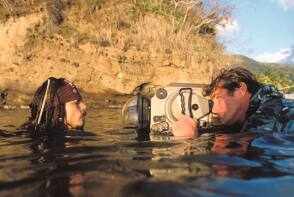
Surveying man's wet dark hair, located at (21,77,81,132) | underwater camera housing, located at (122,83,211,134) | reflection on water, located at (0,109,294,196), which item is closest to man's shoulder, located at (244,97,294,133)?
reflection on water, located at (0,109,294,196)

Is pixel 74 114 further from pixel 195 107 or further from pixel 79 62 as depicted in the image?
pixel 79 62

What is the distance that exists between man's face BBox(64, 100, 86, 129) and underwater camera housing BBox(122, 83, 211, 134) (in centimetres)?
73

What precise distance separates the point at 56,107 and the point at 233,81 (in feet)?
6.14

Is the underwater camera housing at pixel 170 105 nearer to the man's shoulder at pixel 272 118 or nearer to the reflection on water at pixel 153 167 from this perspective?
the reflection on water at pixel 153 167

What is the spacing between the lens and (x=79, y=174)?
2557mm

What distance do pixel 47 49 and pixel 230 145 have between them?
1557 cm


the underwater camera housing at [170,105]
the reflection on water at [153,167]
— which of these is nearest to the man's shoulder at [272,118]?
the reflection on water at [153,167]

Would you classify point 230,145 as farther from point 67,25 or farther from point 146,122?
point 67,25

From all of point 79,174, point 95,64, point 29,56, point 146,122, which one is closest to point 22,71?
point 29,56

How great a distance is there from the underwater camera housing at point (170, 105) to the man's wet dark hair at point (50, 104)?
0.82m

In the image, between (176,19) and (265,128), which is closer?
(265,128)

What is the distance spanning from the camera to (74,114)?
4.99m

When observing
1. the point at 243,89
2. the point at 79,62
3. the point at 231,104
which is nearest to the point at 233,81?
the point at 243,89

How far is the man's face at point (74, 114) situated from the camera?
4.95 meters
